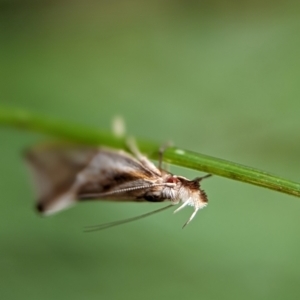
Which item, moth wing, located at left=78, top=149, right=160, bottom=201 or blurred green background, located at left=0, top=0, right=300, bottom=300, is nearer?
moth wing, located at left=78, top=149, right=160, bottom=201

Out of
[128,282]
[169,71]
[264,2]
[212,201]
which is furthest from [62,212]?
[264,2]

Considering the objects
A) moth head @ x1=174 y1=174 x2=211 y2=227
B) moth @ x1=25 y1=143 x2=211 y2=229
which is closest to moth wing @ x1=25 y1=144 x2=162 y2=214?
moth @ x1=25 y1=143 x2=211 y2=229

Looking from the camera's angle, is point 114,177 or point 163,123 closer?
point 114,177

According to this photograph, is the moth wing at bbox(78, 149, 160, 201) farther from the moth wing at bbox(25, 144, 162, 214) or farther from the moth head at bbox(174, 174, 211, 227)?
the moth head at bbox(174, 174, 211, 227)

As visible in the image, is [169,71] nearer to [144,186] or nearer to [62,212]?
[62,212]

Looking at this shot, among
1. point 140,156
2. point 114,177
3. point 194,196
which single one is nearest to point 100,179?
point 114,177

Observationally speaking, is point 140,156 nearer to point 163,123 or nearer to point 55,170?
point 55,170
